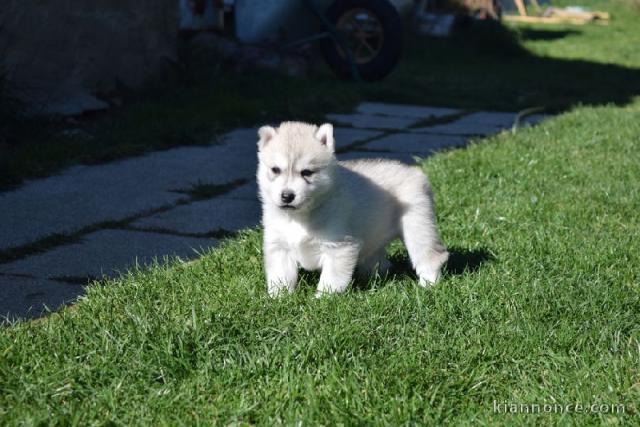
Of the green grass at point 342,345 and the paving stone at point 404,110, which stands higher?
the green grass at point 342,345

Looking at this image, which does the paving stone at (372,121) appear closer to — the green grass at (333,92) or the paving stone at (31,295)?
the green grass at (333,92)

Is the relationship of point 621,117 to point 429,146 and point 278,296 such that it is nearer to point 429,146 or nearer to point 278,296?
point 429,146

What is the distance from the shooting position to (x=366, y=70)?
9.54 meters

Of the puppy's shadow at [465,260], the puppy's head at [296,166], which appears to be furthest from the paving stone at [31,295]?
the puppy's shadow at [465,260]

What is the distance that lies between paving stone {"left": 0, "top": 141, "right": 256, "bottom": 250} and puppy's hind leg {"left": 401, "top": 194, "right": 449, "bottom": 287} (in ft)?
4.99

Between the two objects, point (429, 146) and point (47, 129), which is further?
point (429, 146)

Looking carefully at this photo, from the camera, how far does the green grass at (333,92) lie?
227 inches

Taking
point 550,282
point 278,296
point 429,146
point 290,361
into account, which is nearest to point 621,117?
point 429,146

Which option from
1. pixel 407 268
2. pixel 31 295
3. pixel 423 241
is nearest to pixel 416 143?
pixel 407 268

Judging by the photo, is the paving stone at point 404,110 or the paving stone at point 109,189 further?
the paving stone at point 404,110

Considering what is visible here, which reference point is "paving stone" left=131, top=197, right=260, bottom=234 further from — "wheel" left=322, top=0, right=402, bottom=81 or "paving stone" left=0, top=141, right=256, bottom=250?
"wheel" left=322, top=0, right=402, bottom=81

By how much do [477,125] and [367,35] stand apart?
2.59 meters

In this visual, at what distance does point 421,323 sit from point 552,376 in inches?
19.2

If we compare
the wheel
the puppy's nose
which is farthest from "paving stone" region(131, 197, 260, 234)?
the wheel
